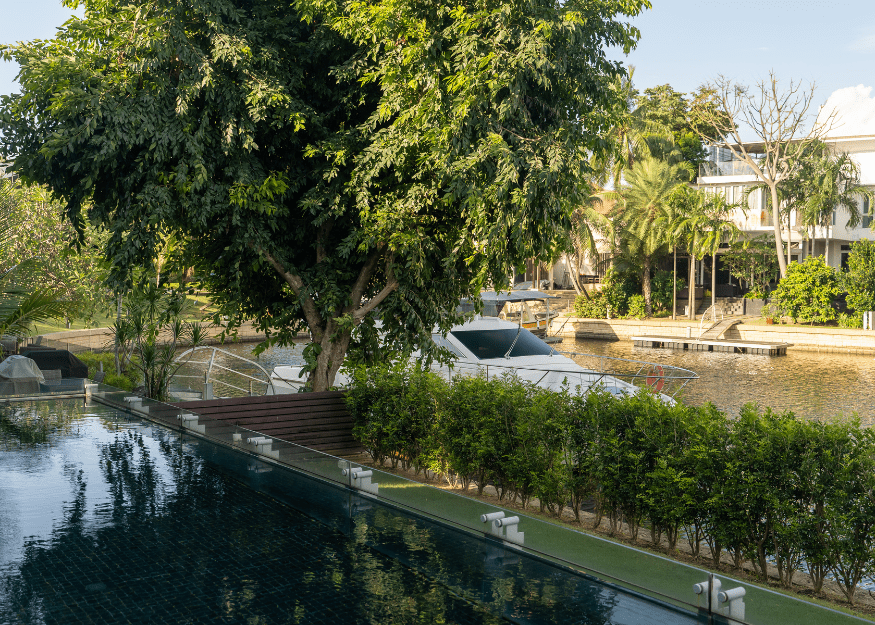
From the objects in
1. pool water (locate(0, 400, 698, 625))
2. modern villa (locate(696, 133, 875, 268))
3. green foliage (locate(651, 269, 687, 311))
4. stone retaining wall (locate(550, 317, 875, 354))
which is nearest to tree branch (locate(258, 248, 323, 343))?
pool water (locate(0, 400, 698, 625))

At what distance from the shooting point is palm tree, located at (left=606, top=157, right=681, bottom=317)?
3900cm

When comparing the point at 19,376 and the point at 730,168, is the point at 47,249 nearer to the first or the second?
the point at 19,376

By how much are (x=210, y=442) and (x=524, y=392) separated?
11.3 feet

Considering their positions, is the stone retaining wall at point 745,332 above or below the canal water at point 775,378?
above

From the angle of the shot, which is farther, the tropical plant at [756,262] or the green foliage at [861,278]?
the tropical plant at [756,262]

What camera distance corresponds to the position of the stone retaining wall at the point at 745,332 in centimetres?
2959

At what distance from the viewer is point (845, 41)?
36.6 m

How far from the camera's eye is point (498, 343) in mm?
13680

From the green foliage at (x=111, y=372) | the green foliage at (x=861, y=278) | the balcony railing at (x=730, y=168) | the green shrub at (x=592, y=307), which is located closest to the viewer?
the green foliage at (x=111, y=372)

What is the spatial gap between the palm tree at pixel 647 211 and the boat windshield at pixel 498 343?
26.8m

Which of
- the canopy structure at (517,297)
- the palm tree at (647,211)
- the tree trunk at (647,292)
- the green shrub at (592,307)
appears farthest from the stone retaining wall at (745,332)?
the canopy structure at (517,297)

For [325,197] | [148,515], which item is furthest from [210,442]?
[325,197]

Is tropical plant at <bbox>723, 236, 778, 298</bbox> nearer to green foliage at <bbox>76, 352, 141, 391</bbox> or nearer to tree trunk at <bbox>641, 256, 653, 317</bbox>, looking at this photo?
tree trunk at <bbox>641, 256, 653, 317</bbox>

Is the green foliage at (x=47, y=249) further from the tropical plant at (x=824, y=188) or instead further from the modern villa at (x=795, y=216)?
the tropical plant at (x=824, y=188)
